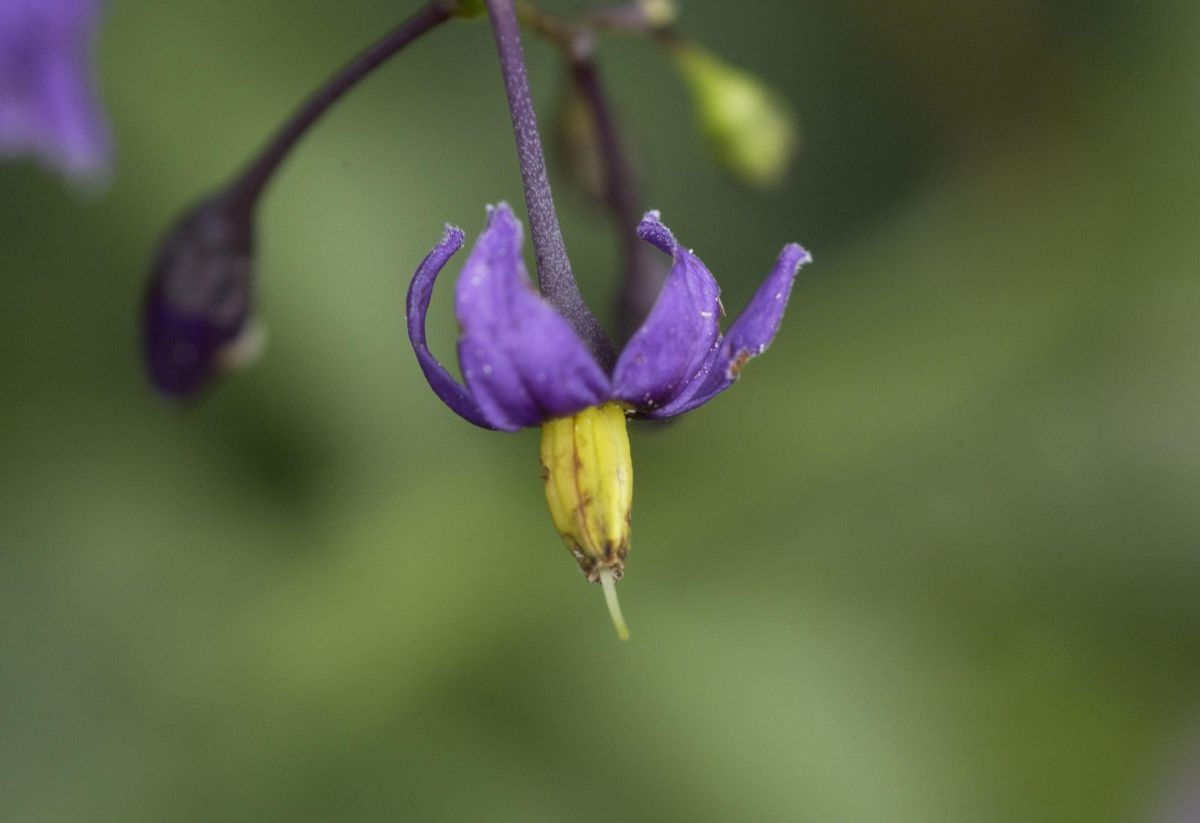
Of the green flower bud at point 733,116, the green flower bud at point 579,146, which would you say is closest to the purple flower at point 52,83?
the green flower bud at point 579,146

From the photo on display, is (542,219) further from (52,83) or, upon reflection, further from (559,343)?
(52,83)

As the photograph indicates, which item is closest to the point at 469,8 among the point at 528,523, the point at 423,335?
the point at 423,335

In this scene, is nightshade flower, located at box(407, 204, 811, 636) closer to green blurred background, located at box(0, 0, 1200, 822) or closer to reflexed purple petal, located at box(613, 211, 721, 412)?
reflexed purple petal, located at box(613, 211, 721, 412)

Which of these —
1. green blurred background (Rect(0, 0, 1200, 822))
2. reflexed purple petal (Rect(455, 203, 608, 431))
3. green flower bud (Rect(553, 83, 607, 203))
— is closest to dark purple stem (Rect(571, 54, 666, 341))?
green flower bud (Rect(553, 83, 607, 203))

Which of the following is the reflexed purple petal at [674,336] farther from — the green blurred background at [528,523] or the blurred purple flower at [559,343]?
the green blurred background at [528,523]

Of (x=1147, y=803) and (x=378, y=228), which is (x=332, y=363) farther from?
(x=1147, y=803)

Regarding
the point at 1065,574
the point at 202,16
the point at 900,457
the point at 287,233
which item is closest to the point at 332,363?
the point at 287,233
